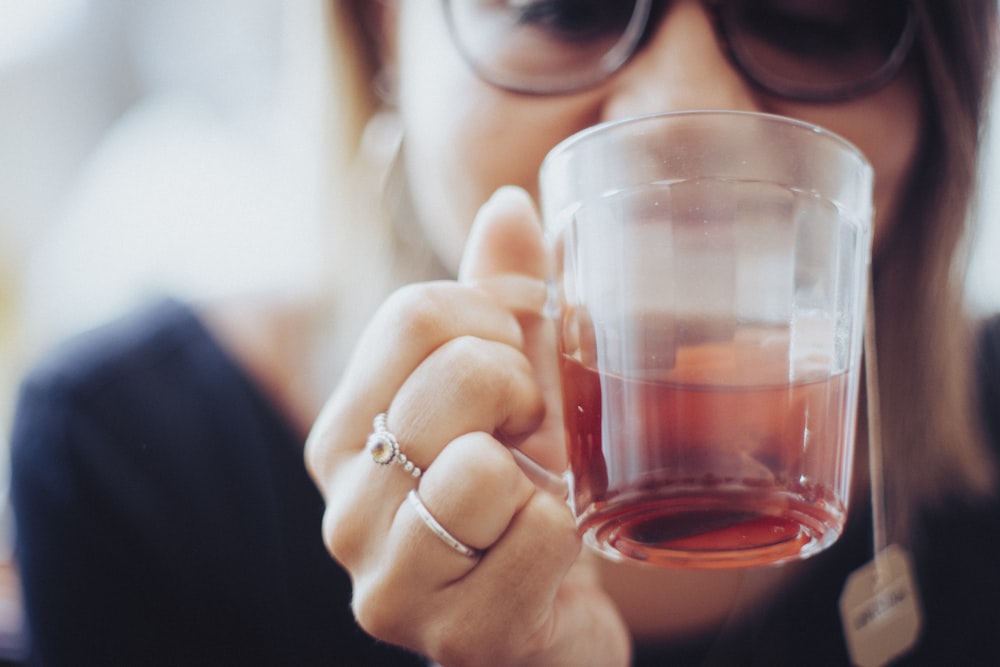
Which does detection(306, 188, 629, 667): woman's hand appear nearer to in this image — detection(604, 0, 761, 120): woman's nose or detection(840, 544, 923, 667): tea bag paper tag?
detection(604, 0, 761, 120): woman's nose

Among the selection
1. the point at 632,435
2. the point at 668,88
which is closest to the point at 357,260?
the point at 668,88

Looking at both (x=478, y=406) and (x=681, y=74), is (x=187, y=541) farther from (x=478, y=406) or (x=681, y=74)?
(x=681, y=74)

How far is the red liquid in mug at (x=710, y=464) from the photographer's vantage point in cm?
66

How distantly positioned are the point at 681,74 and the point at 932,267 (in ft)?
2.06

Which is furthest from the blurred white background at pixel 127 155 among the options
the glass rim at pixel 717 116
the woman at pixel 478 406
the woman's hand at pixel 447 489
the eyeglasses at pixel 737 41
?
the glass rim at pixel 717 116

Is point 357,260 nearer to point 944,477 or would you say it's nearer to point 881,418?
point 881,418

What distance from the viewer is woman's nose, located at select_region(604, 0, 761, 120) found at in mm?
1064

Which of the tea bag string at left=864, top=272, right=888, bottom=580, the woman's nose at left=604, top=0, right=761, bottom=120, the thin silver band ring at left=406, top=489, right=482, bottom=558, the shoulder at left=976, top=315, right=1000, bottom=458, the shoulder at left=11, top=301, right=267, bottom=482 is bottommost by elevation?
the shoulder at left=976, top=315, right=1000, bottom=458

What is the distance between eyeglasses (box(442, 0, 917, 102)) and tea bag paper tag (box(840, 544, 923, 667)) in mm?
720

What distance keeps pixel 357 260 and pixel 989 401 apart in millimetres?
1369

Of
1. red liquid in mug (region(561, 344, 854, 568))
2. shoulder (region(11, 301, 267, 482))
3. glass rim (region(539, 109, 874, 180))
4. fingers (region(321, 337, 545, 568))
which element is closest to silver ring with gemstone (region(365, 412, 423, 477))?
fingers (region(321, 337, 545, 568))

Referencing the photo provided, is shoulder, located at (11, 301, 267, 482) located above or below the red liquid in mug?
below

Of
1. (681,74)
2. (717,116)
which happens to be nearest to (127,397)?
A: (681,74)

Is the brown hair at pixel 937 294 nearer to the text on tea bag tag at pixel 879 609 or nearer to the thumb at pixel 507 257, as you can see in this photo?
the text on tea bag tag at pixel 879 609
